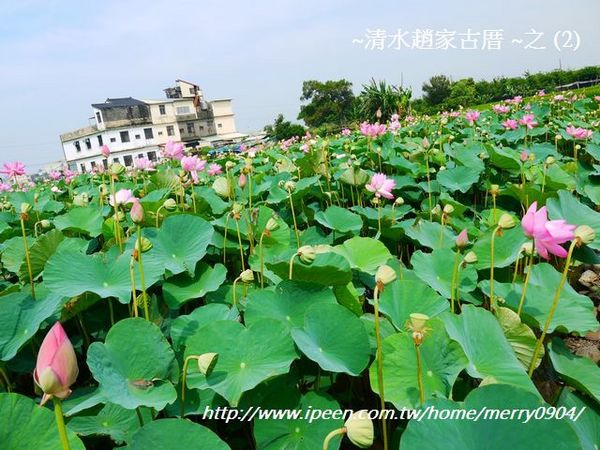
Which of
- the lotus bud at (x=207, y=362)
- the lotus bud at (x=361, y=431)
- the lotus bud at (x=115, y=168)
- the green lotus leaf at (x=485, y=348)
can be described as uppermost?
the lotus bud at (x=115, y=168)

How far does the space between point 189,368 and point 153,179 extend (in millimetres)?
1509

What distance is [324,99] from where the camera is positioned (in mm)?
42594

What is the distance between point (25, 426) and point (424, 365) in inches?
21.7

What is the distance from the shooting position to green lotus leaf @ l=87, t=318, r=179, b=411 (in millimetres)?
632

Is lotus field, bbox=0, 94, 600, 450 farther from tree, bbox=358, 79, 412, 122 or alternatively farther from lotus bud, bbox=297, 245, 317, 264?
tree, bbox=358, 79, 412, 122

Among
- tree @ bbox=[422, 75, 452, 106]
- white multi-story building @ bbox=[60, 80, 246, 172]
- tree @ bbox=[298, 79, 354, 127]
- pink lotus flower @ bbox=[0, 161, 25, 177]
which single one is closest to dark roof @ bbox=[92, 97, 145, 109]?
white multi-story building @ bbox=[60, 80, 246, 172]

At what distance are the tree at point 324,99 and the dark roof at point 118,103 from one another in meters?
15.2

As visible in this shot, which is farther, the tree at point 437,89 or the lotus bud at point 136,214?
the tree at point 437,89

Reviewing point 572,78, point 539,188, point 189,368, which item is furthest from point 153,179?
point 572,78

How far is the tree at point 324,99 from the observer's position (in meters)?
41.2

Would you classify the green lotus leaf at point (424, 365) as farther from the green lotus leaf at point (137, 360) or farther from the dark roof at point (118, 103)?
the dark roof at point (118, 103)

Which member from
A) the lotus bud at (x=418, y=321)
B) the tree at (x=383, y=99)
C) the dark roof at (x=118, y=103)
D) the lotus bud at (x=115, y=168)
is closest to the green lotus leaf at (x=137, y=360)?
the lotus bud at (x=418, y=321)

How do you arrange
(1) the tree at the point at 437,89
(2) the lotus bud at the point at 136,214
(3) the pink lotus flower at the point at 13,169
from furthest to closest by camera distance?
(1) the tree at the point at 437,89 < (3) the pink lotus flower at the point at 13,169 < (2) the lotus bud at the point at 136,214

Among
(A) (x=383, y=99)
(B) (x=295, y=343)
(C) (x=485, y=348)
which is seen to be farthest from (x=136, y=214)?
(A) (x=383, y=99)
